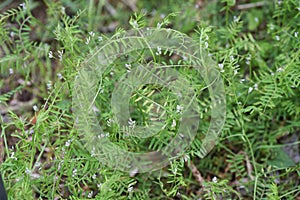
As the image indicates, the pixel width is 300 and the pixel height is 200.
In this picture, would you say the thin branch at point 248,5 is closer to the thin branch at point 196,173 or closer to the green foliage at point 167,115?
the green foliage at point 167,115

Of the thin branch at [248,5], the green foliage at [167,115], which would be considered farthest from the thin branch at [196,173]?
the thin branch at [248,5]

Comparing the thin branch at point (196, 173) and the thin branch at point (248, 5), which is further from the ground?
the thin branch at point (248, 5)

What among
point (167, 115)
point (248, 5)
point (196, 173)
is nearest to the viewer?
point (167, 115)

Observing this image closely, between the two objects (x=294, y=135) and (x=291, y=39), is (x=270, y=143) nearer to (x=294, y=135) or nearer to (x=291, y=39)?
(x=294, y=135)

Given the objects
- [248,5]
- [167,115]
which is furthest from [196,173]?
[248,5]

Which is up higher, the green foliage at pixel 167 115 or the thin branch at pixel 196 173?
the green foliage at pixel 167 115

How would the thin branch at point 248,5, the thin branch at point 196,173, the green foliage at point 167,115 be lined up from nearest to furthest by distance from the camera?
the green foliage at point 167,115 < the thin branch at point 196,173 < the thin branch at point 248,5

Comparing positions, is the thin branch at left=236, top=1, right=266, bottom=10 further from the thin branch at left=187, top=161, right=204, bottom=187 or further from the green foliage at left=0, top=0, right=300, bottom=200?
the thin branch at left=187, top=161, right=204, bottom=187

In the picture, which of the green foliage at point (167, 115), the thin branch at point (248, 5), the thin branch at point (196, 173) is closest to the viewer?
the green foliage at point (167, 115)

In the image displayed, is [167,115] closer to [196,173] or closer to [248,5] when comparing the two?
[196,173]

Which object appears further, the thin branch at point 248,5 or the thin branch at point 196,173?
the thin branch at point 248,5

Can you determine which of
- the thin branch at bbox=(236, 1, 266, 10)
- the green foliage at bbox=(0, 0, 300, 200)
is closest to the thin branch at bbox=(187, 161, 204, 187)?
the green foliage at bbox=(0, 0, 300, 200)
